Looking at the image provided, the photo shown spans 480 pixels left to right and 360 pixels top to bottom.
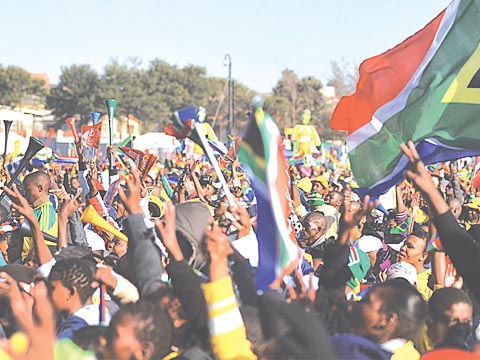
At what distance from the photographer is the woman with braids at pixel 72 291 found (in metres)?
3.74

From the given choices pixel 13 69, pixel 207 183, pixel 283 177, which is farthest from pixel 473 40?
pixel 13 69

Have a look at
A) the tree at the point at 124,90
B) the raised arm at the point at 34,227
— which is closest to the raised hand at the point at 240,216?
the raised arm at the point at 34,227

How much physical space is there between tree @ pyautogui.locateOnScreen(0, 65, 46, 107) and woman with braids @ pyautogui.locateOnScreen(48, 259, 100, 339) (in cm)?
5354

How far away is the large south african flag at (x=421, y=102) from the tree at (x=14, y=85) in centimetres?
5234

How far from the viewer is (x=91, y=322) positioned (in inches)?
147

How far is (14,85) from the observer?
55781 mm

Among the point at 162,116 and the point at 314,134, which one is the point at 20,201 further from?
the point at 162,116

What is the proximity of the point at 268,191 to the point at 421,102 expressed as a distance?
7.37 feet

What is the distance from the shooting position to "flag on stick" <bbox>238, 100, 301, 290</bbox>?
10.6ft

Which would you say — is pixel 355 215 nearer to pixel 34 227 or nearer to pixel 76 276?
pixel 76 276

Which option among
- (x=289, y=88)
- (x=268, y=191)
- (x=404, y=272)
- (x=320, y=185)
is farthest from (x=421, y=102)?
(x=289, y=88)

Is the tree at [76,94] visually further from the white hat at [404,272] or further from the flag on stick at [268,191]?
the flag on stick at [268,191]

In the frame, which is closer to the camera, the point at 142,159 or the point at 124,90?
the point at 142,159

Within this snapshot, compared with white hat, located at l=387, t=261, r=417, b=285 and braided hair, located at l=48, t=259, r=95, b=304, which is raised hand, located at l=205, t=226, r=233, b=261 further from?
white hat, located at l=387, t=261, r=417, b=285
